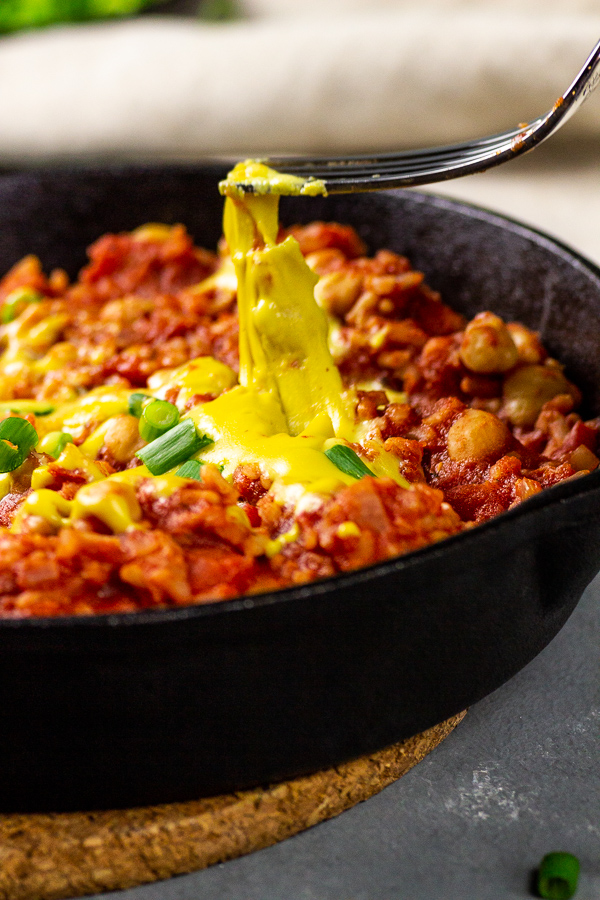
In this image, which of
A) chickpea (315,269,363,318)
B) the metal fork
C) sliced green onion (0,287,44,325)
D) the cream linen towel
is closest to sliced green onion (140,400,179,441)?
the metal fork

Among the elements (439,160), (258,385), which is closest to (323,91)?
(439,160)

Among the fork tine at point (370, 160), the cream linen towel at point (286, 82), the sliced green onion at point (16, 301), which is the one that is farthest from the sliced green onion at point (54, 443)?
the cream linen towel at point (286, 82)

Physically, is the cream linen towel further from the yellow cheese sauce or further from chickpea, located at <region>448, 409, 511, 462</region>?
chickpea, located at <region>448, 409, 511, 462</region>

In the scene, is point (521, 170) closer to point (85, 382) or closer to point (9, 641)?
point (85, 382)

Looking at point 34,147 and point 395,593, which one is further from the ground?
point 34,147

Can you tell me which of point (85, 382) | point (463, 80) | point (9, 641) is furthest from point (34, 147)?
point (9, 641)

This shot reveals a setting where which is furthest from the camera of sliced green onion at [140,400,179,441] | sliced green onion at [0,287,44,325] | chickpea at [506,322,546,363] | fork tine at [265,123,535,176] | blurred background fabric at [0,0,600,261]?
blurred background fabric at [0,0,600,261]

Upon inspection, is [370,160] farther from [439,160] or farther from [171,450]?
[171,450]
